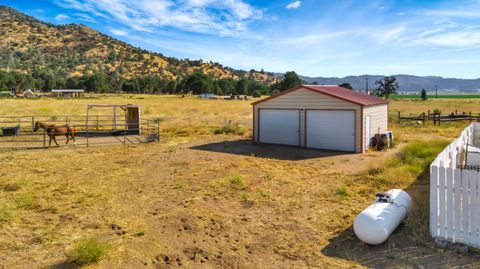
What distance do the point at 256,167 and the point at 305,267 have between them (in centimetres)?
849

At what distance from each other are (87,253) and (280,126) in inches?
635

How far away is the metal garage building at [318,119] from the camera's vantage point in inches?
734

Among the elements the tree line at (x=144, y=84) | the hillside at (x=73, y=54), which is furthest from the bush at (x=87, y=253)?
the hillside at (x=73, y=54)

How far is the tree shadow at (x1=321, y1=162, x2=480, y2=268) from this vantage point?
20.1 feet

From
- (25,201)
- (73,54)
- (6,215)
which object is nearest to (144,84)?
(73,54)

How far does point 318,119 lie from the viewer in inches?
779

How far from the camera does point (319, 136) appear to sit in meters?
19.8

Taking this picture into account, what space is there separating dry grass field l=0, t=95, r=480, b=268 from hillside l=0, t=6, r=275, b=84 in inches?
4745

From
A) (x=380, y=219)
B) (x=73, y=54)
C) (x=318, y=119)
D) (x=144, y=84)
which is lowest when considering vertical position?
(x=380, y=219)

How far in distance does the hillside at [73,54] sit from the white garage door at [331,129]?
11752 centimetres

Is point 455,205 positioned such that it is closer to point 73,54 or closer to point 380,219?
point 380,219

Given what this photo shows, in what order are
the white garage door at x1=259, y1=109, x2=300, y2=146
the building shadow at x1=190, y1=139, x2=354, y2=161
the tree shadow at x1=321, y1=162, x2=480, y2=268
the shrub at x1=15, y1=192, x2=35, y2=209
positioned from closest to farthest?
the tree shadow at x1=321, y1=162, x2=480, y2=268 < the shrub at x1=15, y1=192, x2=35, y2=209 < the building shadow at x1=190, y1=139, x2=354, y2=161 < the white garage door at x1=259, y1=109, x2=300, y2=146

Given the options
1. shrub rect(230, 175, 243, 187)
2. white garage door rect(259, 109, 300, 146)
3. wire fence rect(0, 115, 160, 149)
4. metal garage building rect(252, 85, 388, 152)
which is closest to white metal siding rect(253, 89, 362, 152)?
metal garage building rect(252, 85, 388, 152)

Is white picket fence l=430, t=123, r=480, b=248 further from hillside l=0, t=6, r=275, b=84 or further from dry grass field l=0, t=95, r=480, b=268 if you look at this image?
hillside l=0, t=6, r=275, b=84
